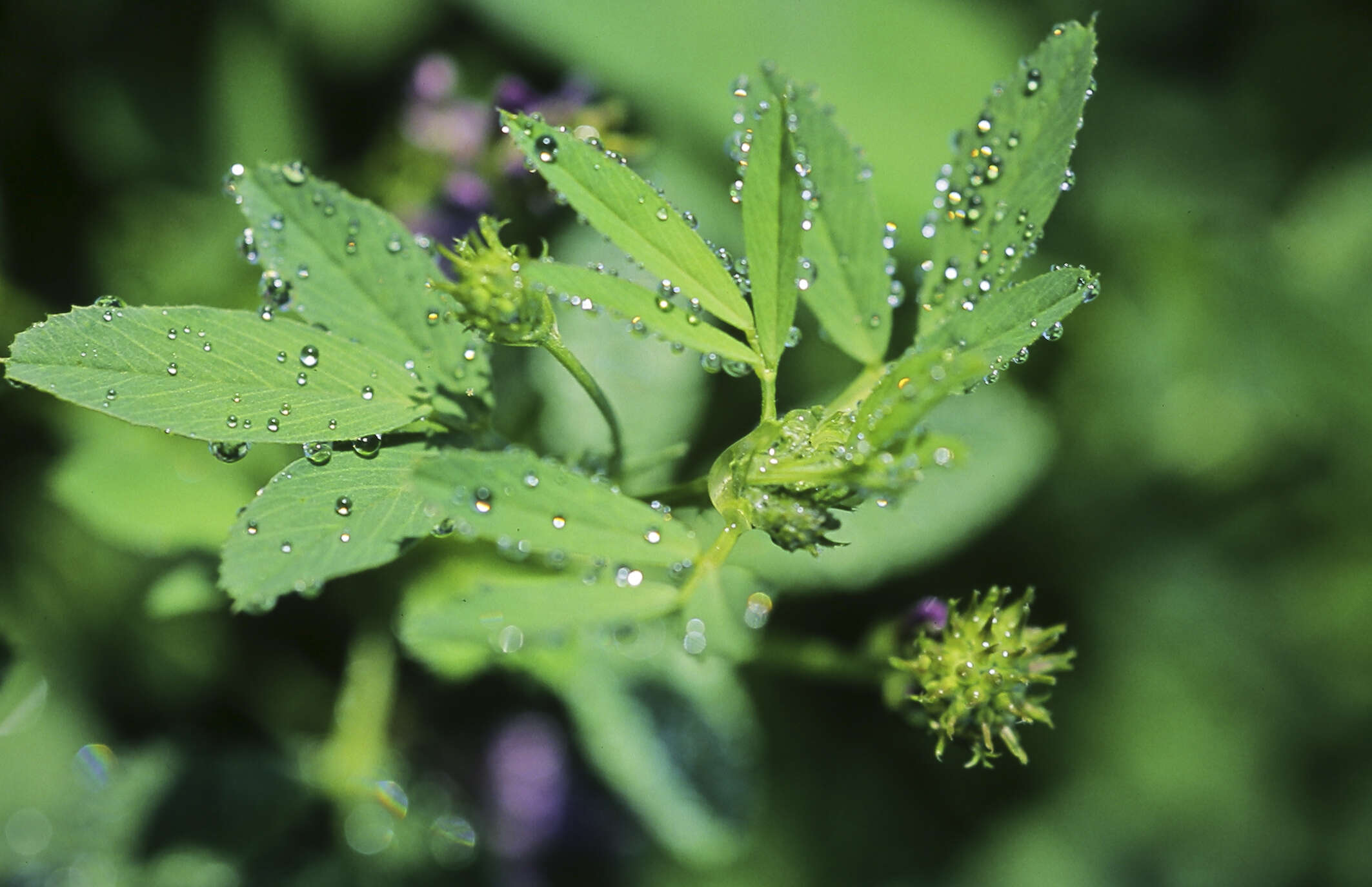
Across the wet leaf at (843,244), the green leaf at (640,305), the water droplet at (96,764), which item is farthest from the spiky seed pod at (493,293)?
the water droplet at (96,764)

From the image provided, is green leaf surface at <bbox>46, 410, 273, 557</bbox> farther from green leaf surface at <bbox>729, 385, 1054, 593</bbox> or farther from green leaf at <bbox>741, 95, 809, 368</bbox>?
green leaf at <bbox>741, 95, 809, 368</bbox>

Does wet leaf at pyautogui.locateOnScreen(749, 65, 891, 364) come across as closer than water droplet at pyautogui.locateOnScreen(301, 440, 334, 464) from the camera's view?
No

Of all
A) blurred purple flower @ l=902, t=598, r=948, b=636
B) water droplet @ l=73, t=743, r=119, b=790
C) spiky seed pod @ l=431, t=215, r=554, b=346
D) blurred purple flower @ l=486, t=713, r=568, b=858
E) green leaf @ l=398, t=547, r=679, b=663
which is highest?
spiky seed pod @ l=431, t=215, r=554, b=346

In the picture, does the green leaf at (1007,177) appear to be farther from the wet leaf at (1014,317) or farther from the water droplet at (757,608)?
the water droplet at (757,608)

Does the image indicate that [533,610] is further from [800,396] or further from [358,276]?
[800,396]

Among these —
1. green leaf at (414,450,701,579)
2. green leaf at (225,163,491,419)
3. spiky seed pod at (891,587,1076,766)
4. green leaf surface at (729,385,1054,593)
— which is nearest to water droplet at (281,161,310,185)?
green leaf at (225,163,491,419)

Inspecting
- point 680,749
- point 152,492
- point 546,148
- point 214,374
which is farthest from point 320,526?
point 680,749
